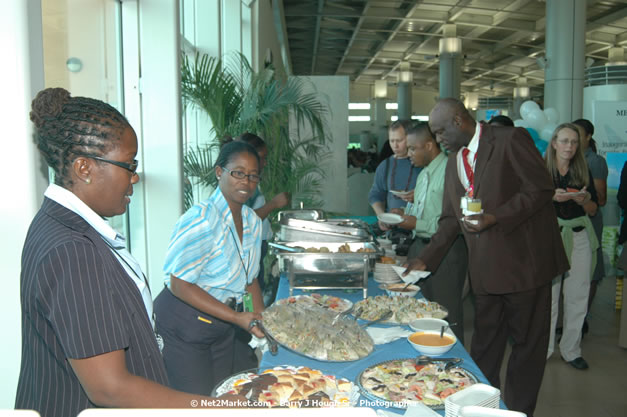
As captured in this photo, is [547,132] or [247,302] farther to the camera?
[547,132]

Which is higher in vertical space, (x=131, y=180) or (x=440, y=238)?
(x=131, y=180)

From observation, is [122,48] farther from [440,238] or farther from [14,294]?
[440,238]

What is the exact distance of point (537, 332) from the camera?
242 centimetres

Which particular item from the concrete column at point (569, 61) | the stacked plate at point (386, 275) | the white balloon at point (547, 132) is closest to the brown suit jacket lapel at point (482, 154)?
the stacked plate at point (386, 275)

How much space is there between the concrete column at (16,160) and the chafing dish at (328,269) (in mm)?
1238

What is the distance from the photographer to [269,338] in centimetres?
164

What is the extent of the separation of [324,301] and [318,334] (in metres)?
0.53

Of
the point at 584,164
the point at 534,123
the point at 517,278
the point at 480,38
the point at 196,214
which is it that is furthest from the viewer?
the point at 480,38

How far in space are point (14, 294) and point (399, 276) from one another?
5.62 ft

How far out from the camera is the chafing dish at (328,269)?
2.31 metres

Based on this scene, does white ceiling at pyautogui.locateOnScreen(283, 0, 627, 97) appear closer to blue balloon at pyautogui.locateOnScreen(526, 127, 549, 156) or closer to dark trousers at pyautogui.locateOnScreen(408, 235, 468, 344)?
blue balloon at pyautogui.locateOnScreen(526, 127, 549, 156)

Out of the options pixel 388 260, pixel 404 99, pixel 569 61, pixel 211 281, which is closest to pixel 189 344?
pixel 211 281

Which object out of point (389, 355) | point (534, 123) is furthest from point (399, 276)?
point (534, 123)

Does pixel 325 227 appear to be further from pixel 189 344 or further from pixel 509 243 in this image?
pixel 189 344
